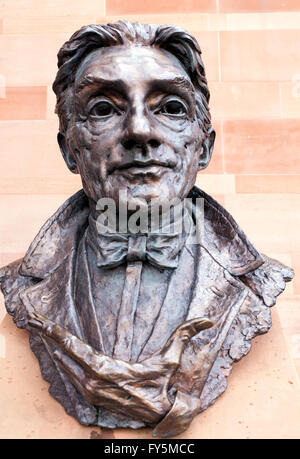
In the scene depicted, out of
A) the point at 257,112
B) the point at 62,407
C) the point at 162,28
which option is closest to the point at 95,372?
the point at 62,407

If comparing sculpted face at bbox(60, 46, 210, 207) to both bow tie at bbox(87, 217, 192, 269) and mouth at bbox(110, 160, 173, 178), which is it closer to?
mouth at bbox(110, 160, 173, 178)

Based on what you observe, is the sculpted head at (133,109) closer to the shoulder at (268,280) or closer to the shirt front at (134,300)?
the shirt front at (134,300)

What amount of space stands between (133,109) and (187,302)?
0.65 m

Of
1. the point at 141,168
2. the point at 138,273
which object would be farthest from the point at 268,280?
the point at 141,168

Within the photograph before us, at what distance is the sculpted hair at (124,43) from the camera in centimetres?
211

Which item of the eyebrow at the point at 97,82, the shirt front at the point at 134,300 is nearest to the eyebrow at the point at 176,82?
the eyebrow at the point at 97,82

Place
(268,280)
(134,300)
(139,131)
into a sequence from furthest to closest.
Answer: (268,280) → (134,300) → (139,131)

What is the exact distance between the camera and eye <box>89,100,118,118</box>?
6.84ft

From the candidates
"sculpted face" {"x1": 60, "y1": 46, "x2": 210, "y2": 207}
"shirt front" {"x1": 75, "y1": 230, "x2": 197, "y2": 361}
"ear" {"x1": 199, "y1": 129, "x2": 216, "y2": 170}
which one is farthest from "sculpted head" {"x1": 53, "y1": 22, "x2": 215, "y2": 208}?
"shirt front" {"x1": 75, "y1": 230, "x2": 197, "y2": 361}

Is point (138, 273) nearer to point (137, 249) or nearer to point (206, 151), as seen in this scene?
point (137, 249)

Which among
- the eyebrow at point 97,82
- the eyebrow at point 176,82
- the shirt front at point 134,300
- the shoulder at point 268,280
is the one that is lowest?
the shoulder at point 268,280

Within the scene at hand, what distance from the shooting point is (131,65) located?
2.04 meters

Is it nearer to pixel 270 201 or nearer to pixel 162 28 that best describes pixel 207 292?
pixel 162 28

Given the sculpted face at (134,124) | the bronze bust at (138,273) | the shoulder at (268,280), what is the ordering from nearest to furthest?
the bronze bust at (138,273), the sculpted face at (134,124), the shoulder at (268,280)
